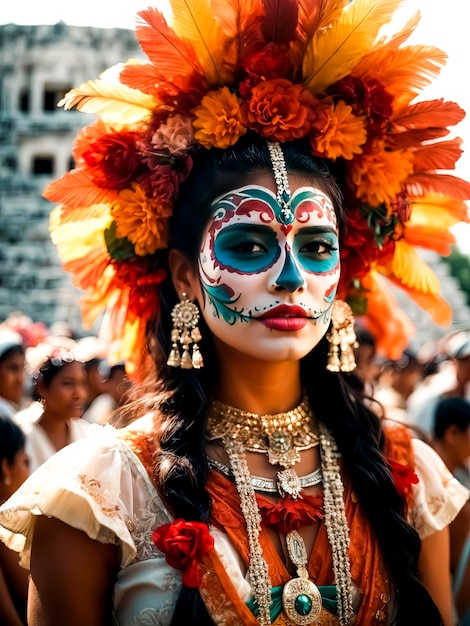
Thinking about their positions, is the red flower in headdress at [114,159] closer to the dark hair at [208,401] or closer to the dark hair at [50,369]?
the dark hair at [208,401]

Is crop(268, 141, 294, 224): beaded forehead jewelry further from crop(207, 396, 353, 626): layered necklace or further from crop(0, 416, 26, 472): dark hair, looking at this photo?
crop(0, 416, 26, 472): dark hair

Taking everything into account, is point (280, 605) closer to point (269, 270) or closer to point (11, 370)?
point (269, 270)

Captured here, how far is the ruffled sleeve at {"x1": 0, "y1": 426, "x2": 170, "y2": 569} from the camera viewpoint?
9.43 feet

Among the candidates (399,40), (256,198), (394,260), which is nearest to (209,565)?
(256,198)

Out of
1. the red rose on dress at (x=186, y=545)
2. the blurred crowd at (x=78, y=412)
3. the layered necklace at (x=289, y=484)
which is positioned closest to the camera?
the red rose on dress at (x=186, y=545)

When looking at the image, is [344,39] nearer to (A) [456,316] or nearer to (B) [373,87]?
(B) [373,87]

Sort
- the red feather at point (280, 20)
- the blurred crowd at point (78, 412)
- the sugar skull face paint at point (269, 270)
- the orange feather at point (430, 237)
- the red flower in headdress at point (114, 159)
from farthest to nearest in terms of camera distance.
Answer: the blurred crowd at point (78, 412)
the orange feather at point (430, 237)
the red flower in headdress at point (114, 159)
the red feather at point (280, 20)
the sugar skull face paint at point (269, 270)

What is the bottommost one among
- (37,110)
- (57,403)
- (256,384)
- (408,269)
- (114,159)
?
(57,403)

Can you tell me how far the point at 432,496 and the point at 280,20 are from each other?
1.78m

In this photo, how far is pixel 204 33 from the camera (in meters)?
3.18

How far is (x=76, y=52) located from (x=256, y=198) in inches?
1202

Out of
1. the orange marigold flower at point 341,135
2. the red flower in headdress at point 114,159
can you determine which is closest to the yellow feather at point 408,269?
the orange marigold flower at point 341,135

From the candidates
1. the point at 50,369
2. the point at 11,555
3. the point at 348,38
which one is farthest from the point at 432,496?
the point at 50,369

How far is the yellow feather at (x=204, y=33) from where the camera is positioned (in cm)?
316
